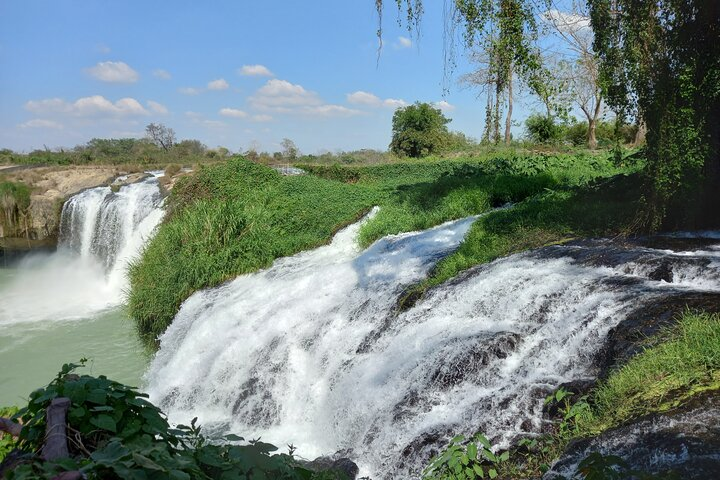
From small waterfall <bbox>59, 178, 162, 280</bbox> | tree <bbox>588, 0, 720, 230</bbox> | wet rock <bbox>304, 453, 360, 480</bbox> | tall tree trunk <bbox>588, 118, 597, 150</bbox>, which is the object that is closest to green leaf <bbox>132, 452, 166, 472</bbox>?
wet rock <bbox>304, 453, 360, 480</bbox>

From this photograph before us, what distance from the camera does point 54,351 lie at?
10.1m

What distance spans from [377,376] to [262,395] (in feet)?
5.76

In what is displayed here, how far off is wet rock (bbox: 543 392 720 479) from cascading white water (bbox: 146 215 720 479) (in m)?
0.81

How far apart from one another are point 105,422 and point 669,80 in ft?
22.6

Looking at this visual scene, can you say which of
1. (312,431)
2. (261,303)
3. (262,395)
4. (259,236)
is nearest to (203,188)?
(259,236)

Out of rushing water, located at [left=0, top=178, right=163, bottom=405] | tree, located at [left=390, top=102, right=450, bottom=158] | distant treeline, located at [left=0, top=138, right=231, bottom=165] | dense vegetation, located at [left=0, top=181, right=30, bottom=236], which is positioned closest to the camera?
rushing water, located at [left=0, top=178, right=163, bottom=405]

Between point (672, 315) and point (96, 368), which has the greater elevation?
point (672, 315)

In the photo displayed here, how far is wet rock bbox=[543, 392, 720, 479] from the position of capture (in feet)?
8.86

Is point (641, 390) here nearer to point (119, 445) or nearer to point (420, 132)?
point (119, 445)

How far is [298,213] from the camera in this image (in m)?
13.7

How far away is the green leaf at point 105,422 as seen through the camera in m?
1.64

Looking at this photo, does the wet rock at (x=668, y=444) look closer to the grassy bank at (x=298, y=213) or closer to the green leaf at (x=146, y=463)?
the green leaf at (x=146, y=463)

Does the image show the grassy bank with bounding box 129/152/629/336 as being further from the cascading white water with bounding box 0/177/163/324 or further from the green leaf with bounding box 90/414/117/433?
the green leaf with bounding box 90/414/117/433

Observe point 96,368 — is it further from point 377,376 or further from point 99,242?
point 99,242
